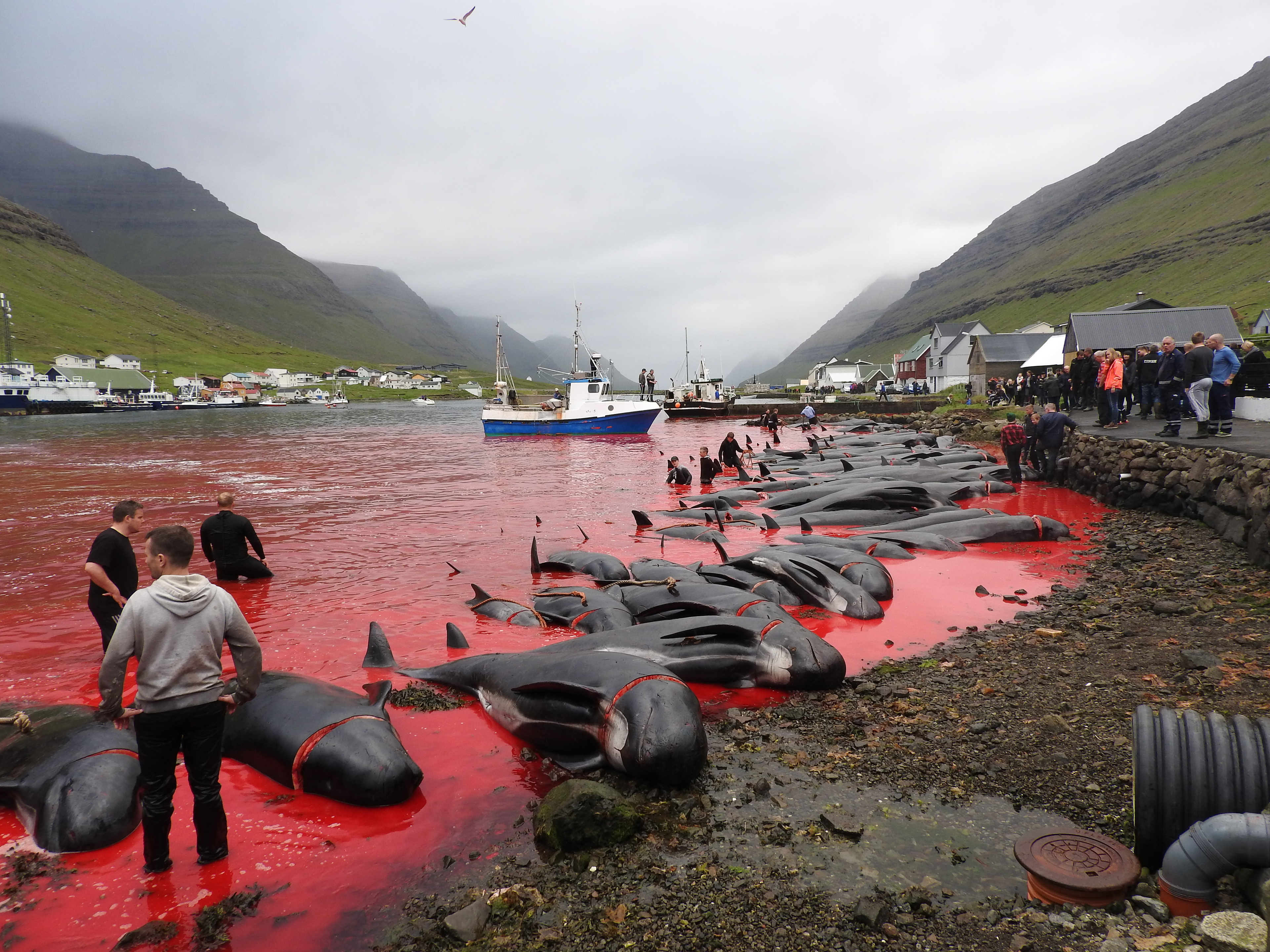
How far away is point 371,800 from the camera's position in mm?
5625

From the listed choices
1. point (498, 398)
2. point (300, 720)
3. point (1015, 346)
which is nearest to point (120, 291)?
point (498, 398)

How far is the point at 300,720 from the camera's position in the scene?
6.10 metres

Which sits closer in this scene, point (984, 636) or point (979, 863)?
point (979, 863)

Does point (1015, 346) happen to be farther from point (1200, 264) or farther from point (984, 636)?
point (1200, 264)

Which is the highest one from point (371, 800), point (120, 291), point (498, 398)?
point (120, 291)

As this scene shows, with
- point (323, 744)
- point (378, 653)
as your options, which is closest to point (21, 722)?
point (323, 744)

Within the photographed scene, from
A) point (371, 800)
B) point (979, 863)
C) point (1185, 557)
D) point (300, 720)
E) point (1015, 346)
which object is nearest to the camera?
point (979, 863)

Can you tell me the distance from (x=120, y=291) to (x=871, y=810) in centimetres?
24060

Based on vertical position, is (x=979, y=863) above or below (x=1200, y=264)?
below

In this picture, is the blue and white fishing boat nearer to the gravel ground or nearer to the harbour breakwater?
the harbour breakwater

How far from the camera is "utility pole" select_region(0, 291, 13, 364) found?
4385 inches

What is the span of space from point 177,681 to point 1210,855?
5961 mm

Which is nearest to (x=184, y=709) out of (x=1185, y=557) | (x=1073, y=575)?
(x=1073, y=575)

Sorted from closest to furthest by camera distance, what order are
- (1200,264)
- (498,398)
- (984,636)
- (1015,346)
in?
(984,636) → (498,398) → (1015,346) → (1200,264)
